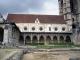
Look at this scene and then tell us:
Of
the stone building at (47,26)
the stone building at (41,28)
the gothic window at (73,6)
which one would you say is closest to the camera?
the stone building at (47,26)

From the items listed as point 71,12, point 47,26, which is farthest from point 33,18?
point 71,12

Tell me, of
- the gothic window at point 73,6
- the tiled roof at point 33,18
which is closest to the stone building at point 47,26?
the tiled roof at point 33,18

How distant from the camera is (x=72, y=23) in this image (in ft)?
187

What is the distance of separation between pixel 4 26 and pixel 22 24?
20.3 metres

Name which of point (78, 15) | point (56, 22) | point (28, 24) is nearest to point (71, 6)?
point (78, 15)

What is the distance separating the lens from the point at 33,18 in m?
56.2

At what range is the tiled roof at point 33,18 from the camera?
2164 inches

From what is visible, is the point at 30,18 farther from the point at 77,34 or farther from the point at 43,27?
the point at 77,34

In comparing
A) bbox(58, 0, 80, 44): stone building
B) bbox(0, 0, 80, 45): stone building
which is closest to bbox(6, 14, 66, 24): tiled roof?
bbox(0, 0, 80, 45): stone building

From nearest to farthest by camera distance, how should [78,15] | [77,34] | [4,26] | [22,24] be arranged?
[4,26] < [77,34] < [22,24] < [78,15]

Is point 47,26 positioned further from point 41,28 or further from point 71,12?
point 71,12

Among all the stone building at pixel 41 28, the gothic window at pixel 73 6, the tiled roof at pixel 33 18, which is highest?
the gothic window at pixel 73 6

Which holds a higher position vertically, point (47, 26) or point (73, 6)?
point (73, 6)

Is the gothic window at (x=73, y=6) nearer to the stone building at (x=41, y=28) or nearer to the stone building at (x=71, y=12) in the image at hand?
the stone building at (x=71, y=12)
